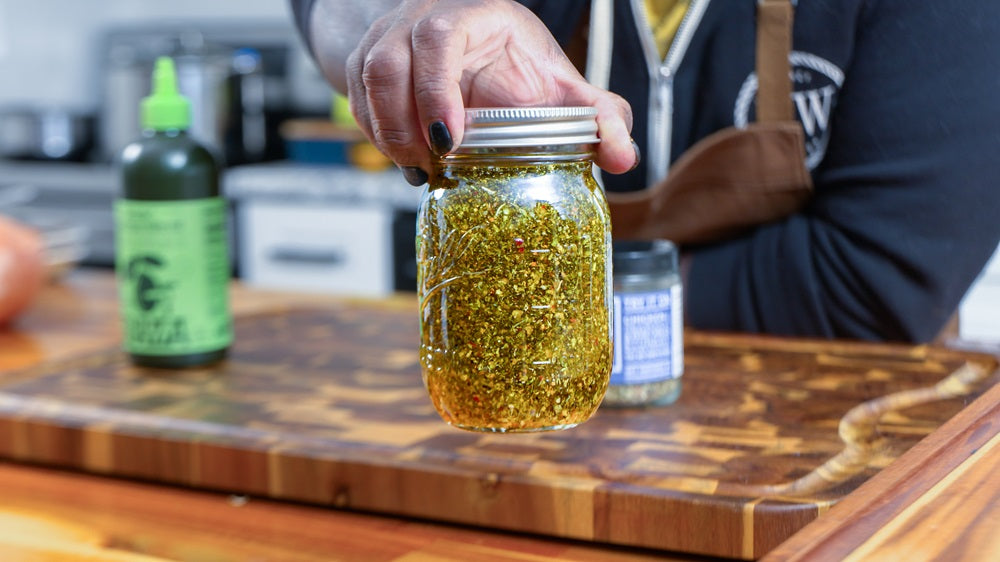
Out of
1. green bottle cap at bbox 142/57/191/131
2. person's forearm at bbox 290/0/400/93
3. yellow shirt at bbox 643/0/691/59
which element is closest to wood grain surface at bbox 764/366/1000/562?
person's forearm at bbox 290/0/400/93

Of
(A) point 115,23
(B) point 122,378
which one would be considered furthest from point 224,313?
(A) point 115,23

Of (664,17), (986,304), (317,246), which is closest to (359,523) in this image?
(664,17)

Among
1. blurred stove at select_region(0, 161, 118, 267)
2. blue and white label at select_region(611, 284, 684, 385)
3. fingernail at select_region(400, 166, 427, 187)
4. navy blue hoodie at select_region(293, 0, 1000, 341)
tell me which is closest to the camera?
fingernail at select_region(400, 166, 427, 187)

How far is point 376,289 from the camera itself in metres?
2.55

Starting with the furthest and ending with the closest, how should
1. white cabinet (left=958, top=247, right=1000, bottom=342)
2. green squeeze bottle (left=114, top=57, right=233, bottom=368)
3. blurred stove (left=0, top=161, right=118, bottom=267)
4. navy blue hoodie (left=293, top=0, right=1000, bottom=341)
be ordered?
blurred stove (left=0, top=161, right=118, bottom=267)
white cabinet (left=958, top=247, right=1000, bottom=342)
navy blue hoodie (left=293, top=0, right=1000, bottom=341)
green squeeze bottle (left=114, top=57, right=233, bottom=368)

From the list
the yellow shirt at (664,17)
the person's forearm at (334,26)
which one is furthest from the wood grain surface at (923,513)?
the yellow shirt at (664,17)

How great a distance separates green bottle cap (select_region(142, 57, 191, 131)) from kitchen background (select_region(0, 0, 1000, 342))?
1370mm

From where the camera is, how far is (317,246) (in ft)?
8.63

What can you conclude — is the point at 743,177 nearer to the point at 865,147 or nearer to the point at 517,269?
the point at 865,147

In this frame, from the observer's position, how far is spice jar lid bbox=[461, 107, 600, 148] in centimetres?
55

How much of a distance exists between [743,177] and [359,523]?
0.60m

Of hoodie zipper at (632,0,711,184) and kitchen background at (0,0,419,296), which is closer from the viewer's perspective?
hoodie zipper at (632,0,711,184)

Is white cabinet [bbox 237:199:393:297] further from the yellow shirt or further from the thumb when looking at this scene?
the thumb

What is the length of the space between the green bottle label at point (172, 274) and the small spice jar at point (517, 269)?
45 cm
